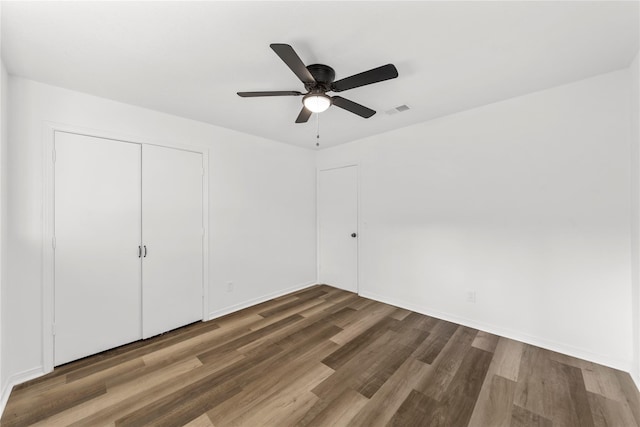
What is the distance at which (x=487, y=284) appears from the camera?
106 inches

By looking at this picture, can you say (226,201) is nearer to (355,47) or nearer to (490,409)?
(355,47)

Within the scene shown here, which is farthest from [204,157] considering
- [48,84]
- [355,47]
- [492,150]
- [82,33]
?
[492,150]

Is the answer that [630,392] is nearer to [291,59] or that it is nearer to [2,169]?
[291,59]

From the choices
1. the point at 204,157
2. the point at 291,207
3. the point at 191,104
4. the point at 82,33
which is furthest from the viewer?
the point at 291,207

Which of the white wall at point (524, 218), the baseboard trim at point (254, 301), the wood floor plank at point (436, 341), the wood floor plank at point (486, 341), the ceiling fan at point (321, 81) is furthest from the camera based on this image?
the baseboard trim at point (254, 301)

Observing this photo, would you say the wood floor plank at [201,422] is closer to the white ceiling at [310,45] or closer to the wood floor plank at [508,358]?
the wood floor plank at [508,358]

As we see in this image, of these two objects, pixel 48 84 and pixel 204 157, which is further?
pixel 204 157

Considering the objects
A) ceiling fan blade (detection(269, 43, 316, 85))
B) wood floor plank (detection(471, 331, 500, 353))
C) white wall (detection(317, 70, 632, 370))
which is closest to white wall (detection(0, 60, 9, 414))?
ceiling fan blade (detection(269, 43, 316, 85))

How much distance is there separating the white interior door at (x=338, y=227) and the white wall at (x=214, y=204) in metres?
0.20

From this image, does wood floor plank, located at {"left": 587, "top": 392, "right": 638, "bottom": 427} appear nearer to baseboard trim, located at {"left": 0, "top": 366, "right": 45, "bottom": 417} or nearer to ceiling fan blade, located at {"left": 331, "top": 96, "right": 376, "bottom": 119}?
ceiling fan blade, located at {"left": 331, "top": 96, "right": 376, "bottom": 119}

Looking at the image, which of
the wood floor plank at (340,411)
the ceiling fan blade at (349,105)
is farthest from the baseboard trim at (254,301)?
the ceiling fan blade at (349,105)

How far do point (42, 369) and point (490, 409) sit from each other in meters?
3.56

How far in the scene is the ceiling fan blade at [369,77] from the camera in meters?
1.50

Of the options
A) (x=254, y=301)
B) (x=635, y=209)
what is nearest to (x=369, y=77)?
(x=635, y=209)
